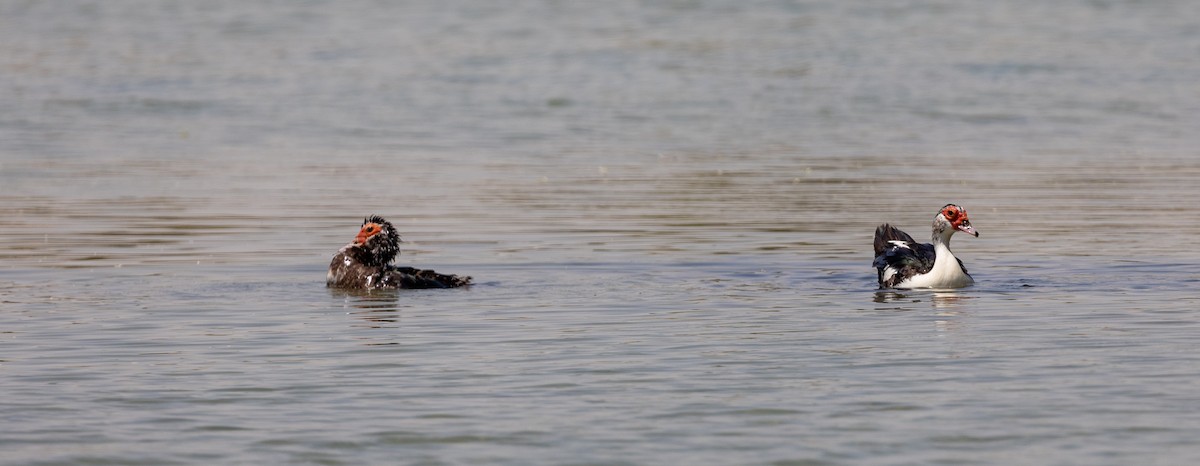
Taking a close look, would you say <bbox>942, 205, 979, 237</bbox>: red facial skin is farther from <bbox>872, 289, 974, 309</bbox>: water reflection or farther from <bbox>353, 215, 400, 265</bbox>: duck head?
<bbox>353, 215, 400, 265</bbox>: duck head

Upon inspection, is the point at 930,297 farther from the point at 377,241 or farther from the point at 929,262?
the point at 377,241

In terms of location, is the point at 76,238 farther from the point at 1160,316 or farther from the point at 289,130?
the point at 289,130

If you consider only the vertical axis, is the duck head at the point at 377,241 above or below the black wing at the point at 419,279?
above

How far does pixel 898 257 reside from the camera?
16.5 metres

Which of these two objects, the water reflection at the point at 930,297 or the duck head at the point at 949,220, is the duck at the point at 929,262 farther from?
the water reflection at the point at 930,297

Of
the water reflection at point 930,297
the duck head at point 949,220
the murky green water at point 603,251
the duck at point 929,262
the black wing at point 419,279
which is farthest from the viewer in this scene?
the duck head at point 949,220

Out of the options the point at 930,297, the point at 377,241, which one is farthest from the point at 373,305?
the point at 930,297

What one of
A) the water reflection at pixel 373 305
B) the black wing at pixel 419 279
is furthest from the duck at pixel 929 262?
the water reflection at pixel 373 305

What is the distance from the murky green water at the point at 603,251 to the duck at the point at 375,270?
303 mm

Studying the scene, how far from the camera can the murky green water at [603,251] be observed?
9562 mm

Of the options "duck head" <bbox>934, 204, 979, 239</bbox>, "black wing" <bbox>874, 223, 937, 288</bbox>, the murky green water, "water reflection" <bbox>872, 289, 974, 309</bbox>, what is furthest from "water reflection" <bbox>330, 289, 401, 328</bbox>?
"duck head" <bbox>934, 204, 979, 239</bbox>

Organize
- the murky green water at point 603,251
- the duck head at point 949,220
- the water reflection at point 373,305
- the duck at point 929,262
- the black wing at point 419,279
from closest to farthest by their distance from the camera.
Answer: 1. the murky green water at point 603,251
2. the water reflection at point 373,305
3. the duck at point 929,262
4. the black wing at point 419,279
5. the duck head at point 949,220

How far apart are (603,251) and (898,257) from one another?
11.1 ft

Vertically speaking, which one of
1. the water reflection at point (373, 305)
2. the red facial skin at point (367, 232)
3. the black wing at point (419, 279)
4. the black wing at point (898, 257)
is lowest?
the water reflection at point (373, 305)
